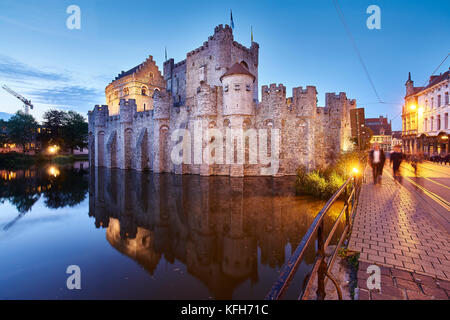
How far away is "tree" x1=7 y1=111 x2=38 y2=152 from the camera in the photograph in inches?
1710

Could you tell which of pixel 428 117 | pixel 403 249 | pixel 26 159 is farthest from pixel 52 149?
pixel 428 117

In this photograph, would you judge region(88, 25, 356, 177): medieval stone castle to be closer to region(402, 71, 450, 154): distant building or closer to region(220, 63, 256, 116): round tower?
region(220, 63, 256, 116): round tower

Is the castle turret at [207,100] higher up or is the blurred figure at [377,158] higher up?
the castle turret at [207,100]

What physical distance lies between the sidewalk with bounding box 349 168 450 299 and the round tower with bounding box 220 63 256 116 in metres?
12.9

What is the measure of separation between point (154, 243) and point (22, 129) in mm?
55563

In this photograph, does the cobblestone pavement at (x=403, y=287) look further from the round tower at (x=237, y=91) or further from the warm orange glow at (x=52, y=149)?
the warm orange glow at (x=52, y=149)

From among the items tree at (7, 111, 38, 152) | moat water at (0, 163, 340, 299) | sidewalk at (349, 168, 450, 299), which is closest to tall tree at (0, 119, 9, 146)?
tree at (7, 111, 38, 152)

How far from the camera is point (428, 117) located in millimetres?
26938

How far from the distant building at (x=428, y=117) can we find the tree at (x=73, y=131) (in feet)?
200

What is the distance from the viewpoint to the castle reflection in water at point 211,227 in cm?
534

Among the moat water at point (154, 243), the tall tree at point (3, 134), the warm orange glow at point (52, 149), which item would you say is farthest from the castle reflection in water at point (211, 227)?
the tall tree at point (3, 134)

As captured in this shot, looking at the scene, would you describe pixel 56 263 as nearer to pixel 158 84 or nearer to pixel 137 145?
pixel 137 145

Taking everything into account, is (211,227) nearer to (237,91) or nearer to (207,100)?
(237,91)
